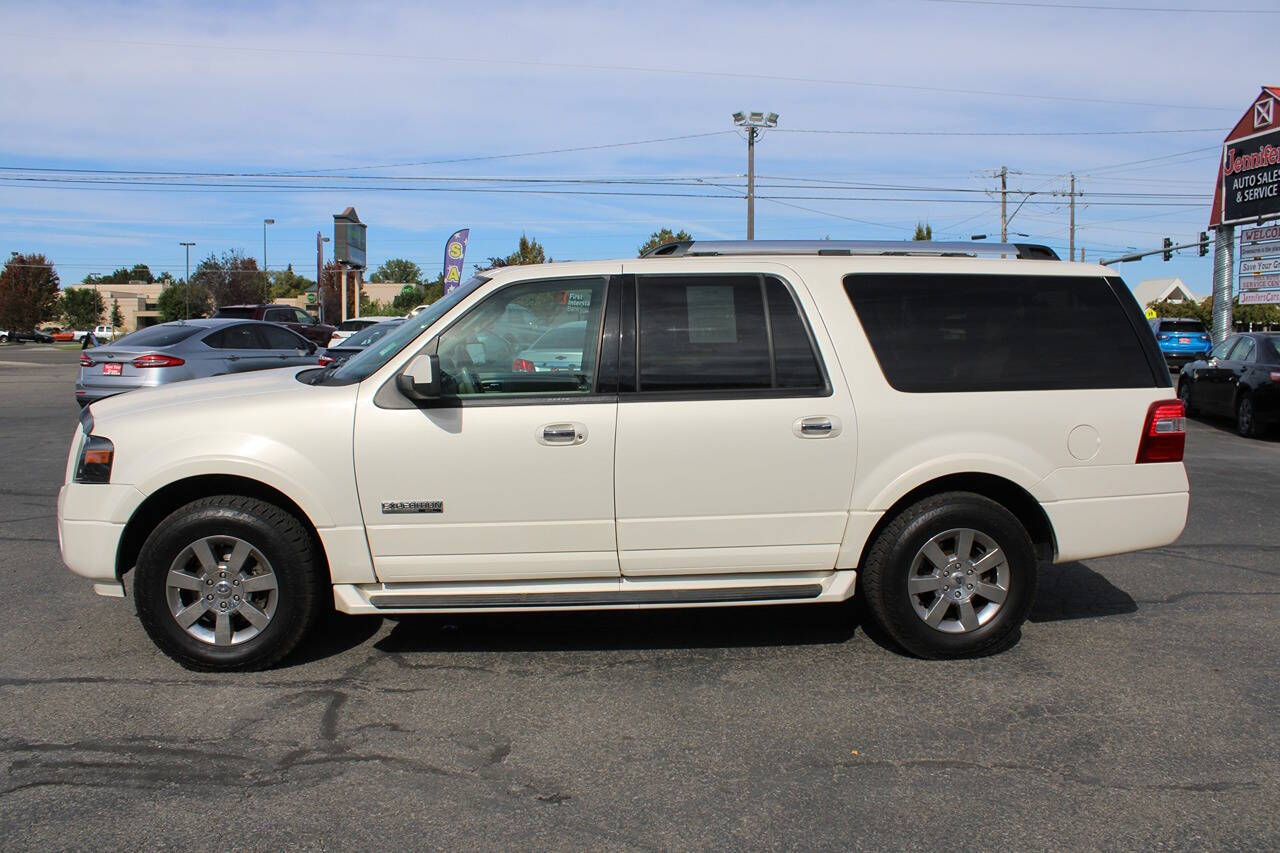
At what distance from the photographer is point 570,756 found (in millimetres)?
3924

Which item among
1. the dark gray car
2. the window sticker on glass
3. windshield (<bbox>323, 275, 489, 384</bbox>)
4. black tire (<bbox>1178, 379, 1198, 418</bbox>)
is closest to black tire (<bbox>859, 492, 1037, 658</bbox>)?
the window sticker on glass

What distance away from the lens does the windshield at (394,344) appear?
486cm

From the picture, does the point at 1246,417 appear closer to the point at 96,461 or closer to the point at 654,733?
the point at 654,733

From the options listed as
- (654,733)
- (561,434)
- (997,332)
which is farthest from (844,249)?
(654,733)

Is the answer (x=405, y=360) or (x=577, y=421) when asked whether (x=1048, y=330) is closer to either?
(x=577, y=421)

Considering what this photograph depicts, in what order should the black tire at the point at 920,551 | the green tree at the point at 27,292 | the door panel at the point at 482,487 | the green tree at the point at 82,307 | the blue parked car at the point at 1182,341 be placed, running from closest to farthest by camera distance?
the door panel at the point at 482,487 → the black tire at the point at 920,551 → the blue parked car at the point at 1182,341 → the green tree at the point at 27,292 → the green tree at the point at 82,307

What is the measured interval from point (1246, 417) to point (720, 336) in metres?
12.6

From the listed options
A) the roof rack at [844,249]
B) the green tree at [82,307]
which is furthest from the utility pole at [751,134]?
the green tree at [82,307]

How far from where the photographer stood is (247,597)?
4.74 metres

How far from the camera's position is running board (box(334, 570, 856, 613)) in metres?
4.73

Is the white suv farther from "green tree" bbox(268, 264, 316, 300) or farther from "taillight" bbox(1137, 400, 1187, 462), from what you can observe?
"green tree" bbox(268, 264, 316, 300)

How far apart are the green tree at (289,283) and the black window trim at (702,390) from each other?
113m

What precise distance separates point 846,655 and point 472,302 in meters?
2.48

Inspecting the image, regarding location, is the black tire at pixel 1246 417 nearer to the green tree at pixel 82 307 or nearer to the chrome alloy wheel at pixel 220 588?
the chrome alloy wheel at pixel 220 588
